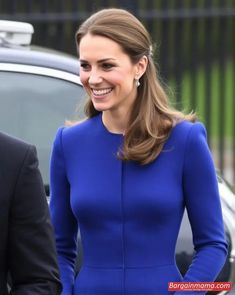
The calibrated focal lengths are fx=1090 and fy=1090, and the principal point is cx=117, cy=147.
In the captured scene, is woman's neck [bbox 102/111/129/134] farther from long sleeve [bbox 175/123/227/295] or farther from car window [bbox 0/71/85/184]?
car window [bbox 0/71/85/184]

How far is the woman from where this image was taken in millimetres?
3145

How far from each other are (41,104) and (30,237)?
70.8 inches

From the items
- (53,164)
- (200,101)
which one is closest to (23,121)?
(53,164)

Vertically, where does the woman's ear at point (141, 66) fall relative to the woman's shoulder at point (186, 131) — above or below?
above

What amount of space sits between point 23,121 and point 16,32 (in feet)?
1.82

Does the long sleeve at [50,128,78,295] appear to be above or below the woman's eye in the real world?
below

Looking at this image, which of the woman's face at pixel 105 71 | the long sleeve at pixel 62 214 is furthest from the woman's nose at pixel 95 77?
the long sleeve at pixel 62 214

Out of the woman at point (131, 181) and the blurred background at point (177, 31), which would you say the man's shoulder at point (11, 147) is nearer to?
the woman at point (131, 181)

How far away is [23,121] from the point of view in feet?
14.4

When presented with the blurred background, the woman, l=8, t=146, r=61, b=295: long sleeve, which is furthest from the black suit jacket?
the blurred background

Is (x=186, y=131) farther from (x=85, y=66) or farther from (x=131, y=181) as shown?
(x=85, y=66)

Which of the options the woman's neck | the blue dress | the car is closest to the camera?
the blue dress

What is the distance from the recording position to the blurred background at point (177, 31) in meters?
8.67

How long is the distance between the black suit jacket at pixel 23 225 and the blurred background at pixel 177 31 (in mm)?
5857
